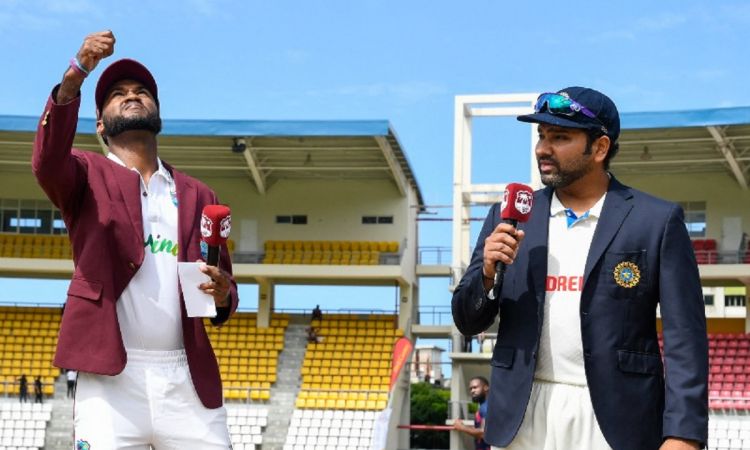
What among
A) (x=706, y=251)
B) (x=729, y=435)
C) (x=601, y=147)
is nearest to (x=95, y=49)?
(x=601, y=147)

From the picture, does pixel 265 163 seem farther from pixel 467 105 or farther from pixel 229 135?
pixel 467 105

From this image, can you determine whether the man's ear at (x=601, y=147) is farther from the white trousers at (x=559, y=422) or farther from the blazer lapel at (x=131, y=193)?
the blazer lapel at (x=131, y=193)

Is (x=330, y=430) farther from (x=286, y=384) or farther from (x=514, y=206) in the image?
(x=514, y=206)

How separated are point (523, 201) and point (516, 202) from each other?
4cm

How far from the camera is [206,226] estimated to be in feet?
14.6

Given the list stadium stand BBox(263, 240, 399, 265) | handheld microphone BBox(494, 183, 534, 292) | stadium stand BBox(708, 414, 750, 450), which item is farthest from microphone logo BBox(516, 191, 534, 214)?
stadium stand BBox(263, 240, 399, 265)

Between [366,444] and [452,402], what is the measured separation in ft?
12.5

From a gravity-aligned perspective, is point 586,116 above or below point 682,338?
above

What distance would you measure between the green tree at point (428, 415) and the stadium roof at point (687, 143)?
10265mm

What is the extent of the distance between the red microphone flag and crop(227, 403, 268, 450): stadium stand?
20987mm

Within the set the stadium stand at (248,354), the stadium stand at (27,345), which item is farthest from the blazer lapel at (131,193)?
the stadium stand at (27,345)

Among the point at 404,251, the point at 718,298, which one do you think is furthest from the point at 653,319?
the point at 718,298

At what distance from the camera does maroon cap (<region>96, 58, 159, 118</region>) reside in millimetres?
4867

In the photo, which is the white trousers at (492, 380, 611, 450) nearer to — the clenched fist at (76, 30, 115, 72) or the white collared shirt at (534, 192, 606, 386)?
the white collared shirt at (534, 192, 606, 386)
